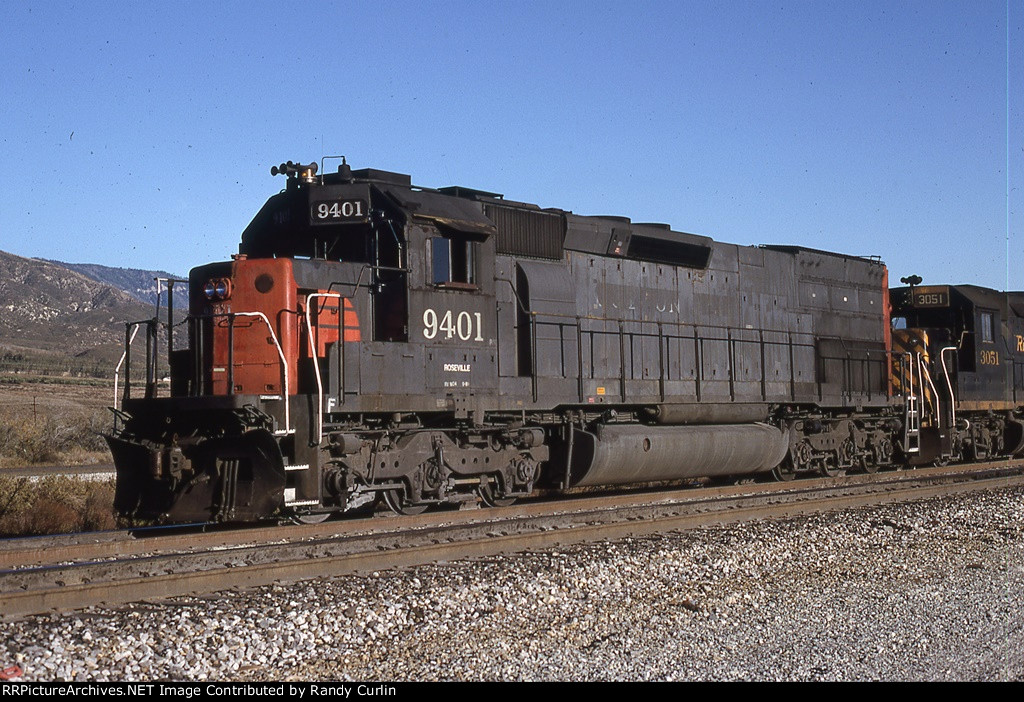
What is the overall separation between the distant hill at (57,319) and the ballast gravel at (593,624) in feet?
165

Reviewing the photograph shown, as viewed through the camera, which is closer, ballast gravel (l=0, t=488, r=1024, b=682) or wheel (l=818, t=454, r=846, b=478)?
ballast gravel (l=0, t=488, r=1024, b=682)

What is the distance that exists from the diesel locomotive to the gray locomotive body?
0.02 metres

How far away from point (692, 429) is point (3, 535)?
7.75m

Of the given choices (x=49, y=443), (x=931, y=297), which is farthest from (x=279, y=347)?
(x=49, y=443)

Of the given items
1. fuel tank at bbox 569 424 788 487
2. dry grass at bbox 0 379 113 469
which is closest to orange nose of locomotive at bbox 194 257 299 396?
fuel tank at bbox 569 424 788 487

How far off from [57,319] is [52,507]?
131 metres

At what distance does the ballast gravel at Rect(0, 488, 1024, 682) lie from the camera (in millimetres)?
5039

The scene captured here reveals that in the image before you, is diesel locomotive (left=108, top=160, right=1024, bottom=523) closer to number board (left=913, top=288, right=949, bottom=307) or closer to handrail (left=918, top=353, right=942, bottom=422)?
handrail (left=918, top=353, right=942, bottom=422)

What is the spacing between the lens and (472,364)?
1019cm

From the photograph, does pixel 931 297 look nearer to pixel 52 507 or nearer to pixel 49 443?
pixel 52 507

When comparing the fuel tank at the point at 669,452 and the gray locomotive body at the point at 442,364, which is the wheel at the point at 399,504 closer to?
the gray locomotive body at the point at 442,364

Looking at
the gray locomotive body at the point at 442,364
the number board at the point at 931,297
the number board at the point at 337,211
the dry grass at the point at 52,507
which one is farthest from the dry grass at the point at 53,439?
the number board at the point at 931,297

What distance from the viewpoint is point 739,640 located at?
18.9 ft
